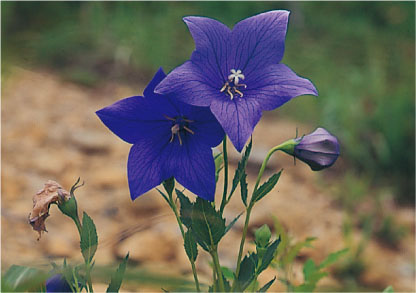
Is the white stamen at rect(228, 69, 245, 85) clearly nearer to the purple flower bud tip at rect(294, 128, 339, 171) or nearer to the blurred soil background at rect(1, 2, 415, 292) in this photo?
the purple flower bud tip at rect(294, 128, 339, 171)

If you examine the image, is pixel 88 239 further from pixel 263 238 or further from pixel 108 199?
pixel 108 199

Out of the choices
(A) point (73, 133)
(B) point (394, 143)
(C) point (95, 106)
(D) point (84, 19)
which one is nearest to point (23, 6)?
(D) point (84, 19)

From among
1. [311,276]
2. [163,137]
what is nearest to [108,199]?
[311,276]

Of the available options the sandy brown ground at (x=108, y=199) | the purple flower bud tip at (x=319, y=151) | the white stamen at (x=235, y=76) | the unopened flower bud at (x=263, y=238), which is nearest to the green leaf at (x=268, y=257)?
the unopened flower bud at (x=263, y=238)

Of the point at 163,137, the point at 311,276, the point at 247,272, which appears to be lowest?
the point at 311,276

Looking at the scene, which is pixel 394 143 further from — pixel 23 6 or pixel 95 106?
pixel 23 6
